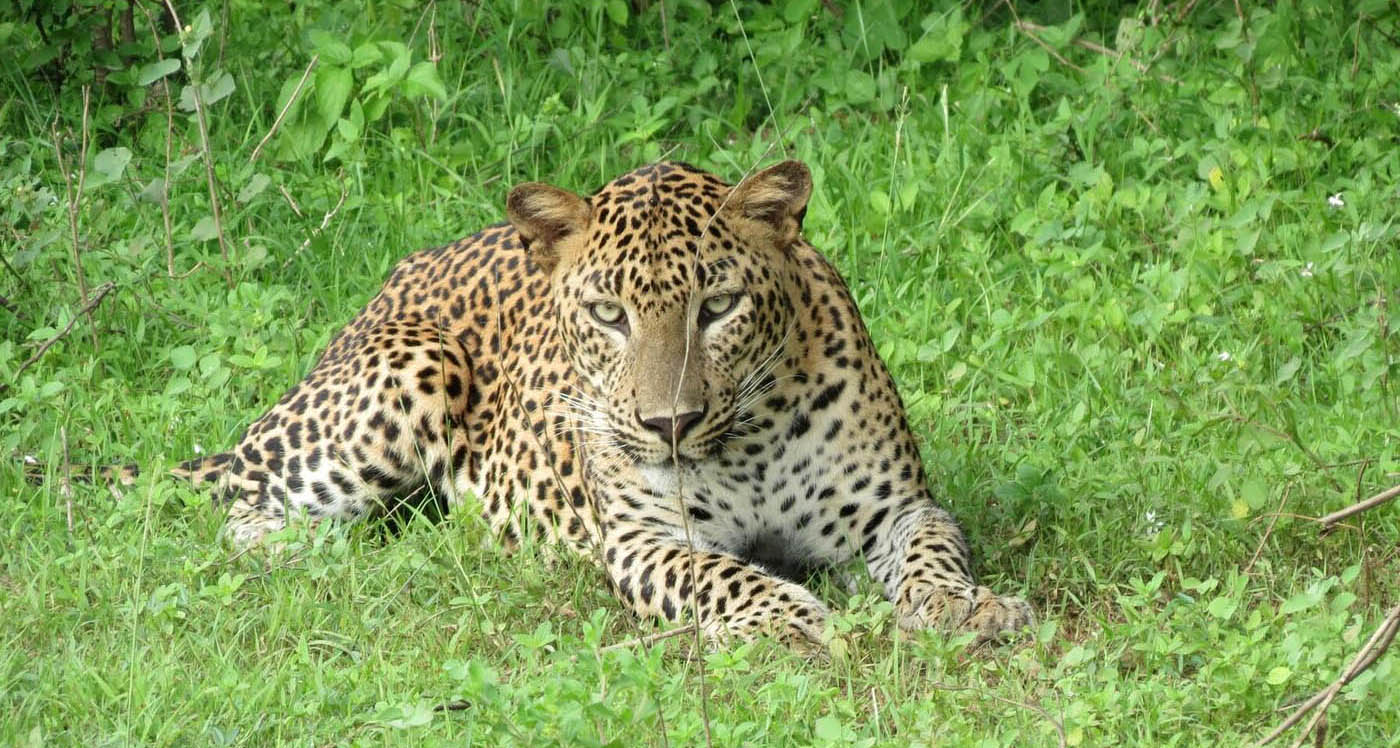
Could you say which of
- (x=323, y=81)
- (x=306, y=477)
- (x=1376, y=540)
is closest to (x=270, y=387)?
(x=306, y=477)

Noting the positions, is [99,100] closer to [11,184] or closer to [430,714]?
[11,184]

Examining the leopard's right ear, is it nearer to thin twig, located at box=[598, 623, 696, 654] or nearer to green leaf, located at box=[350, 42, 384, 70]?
thin twig, located at box=[598, 623, 696, 654]

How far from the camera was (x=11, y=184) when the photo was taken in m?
8.89

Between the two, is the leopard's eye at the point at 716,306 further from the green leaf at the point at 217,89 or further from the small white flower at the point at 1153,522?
the green leaf at the point at 217,89

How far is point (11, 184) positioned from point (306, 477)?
2.37 metres

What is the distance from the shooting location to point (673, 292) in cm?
608

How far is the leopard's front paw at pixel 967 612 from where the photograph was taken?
594 centimetres

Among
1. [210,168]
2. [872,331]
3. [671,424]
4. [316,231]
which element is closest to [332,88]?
[316,231]

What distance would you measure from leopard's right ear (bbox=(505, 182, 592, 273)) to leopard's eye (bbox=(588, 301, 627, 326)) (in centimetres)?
29

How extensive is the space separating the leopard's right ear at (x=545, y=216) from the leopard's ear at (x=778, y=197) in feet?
1.65

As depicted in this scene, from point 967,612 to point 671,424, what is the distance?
1.02 meters

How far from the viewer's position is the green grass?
17.9 feet

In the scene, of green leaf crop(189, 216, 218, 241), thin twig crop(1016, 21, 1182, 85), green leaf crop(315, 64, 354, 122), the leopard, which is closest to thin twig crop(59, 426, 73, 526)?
the leopard

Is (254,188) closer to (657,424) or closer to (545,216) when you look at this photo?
(545,216)
